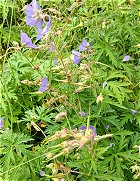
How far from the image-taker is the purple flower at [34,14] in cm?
167

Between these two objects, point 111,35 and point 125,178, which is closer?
point 125,178

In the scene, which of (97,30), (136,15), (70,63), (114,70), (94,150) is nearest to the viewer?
(94,150)

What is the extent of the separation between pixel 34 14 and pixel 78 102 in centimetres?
40

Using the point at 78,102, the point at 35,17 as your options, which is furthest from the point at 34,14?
the point at 78,102

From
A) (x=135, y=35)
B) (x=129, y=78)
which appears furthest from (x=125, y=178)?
(x=135, y=35)

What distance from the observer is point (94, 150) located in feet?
5.17

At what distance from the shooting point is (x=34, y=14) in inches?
66.6

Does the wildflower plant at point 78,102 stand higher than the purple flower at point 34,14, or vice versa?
the purple flower at point 34,14

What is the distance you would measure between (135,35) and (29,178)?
84cm

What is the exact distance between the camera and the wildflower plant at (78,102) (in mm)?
1671

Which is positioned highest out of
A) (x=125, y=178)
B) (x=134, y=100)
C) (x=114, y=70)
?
(x=114, y=70)

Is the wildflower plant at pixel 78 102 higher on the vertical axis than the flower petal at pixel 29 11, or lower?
lower

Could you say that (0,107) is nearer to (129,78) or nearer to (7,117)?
(7,117)

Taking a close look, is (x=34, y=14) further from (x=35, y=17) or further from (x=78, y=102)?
(x=78, y=102)
